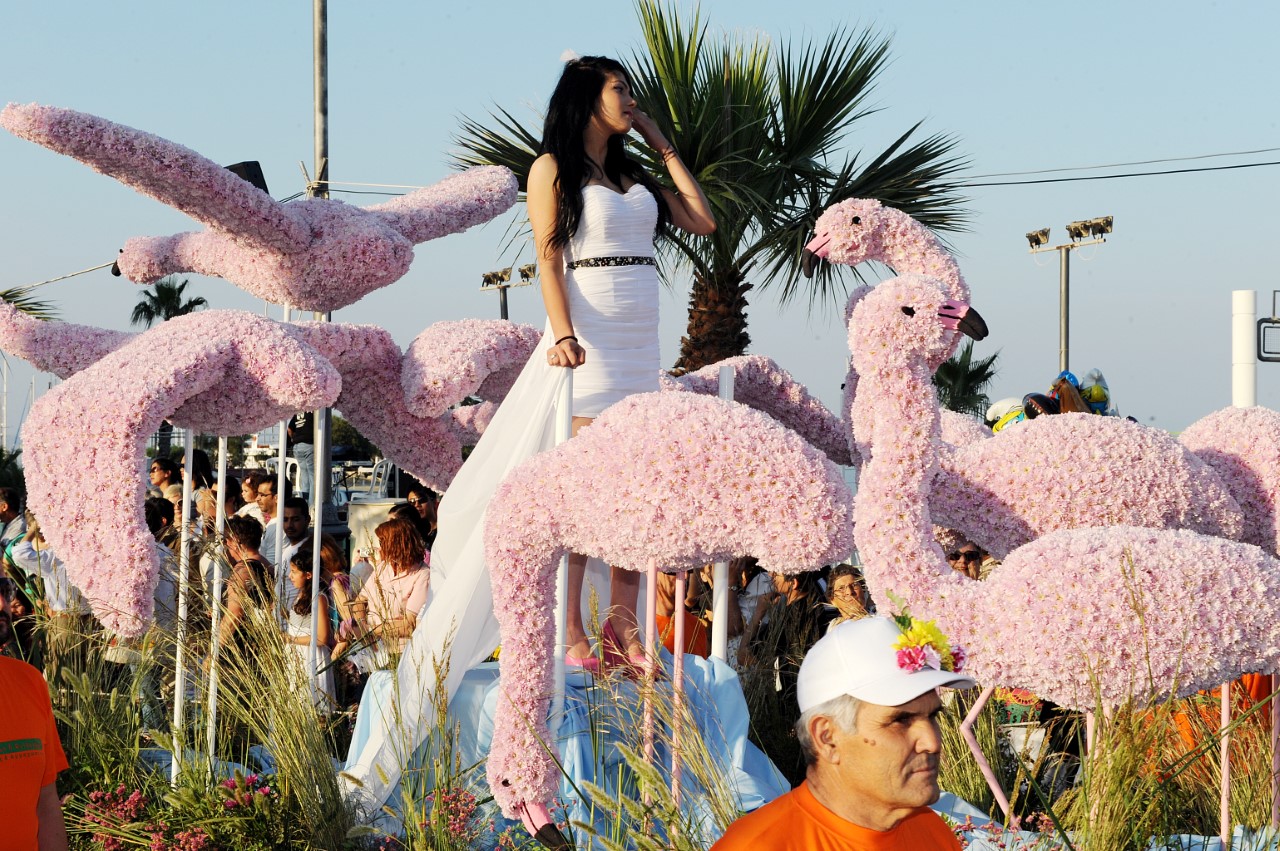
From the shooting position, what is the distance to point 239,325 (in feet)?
14.5

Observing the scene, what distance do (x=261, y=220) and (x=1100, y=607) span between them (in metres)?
3.22

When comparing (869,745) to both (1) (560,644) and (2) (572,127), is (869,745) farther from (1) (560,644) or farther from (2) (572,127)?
(2) (572,127)

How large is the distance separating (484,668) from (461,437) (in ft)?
3.71

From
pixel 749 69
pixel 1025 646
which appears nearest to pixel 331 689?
pixel 1025 646

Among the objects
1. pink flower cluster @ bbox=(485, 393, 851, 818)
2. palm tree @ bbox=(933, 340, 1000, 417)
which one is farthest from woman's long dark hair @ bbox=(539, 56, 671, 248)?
palm tree @ bbox=(933, 340, 1000, 417)

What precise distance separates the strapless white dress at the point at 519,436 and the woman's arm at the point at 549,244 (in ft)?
0.26

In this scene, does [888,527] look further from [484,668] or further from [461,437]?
[461,437]

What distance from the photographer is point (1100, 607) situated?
2.98m

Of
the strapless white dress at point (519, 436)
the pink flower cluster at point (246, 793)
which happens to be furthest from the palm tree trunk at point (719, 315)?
the pink flower cluster at point (246, 793)

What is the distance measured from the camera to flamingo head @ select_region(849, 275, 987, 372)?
342 cm

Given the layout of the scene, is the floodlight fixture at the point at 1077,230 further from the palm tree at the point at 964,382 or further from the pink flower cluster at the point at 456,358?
the pink flower cluster at the point at 456,358

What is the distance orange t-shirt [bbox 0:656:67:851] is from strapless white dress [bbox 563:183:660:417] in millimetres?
1723

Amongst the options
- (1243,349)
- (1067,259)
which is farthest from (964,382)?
(1243,349)

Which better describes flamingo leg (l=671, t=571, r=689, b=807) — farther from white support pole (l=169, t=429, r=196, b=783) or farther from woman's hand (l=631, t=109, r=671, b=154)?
A: white support pole (l=169, t=429, r=196, b=783)
